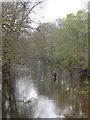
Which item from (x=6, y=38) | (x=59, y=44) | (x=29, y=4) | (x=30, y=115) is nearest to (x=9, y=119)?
(x=30, y=115)

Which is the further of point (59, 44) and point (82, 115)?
point (59, 44)

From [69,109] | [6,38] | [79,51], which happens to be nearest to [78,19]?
[79,51]

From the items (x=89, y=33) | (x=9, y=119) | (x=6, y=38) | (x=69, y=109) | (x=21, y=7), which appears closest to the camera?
(x=6, y=38)

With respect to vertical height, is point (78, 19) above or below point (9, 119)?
Result: above

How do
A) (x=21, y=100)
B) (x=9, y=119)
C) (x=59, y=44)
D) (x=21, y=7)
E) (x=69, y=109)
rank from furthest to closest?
(x=59, y=44), (x=21, y=100), (x=69, y=109), (x=9, y=119), (x=21, y=7)

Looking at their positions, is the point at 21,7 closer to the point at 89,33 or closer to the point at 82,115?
the point at 82,115

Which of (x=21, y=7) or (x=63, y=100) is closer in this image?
(x=21, y=7)

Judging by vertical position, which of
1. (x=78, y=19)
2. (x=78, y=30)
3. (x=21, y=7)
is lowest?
(x=21, y=7)

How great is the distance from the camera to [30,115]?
970 cm

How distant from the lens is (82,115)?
967 centimetres

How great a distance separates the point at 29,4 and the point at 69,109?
23.3 ft

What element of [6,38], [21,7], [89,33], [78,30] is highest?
[78,30]

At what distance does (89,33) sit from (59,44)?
1057 cm

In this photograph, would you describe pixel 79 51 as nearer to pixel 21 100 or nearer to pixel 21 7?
pixel 21 100
